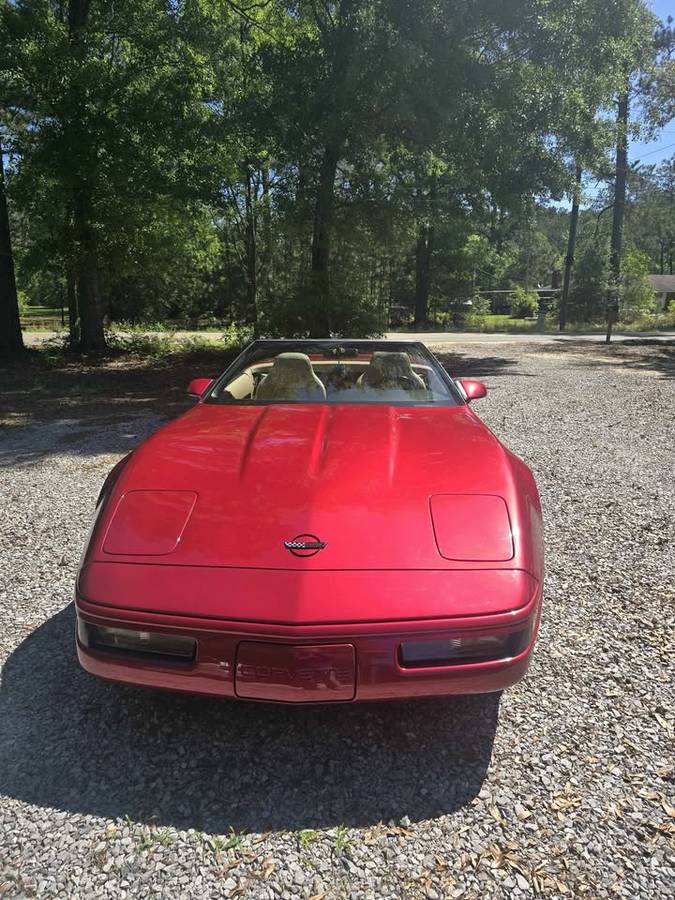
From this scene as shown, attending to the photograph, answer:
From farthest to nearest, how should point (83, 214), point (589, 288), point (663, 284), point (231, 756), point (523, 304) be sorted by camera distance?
point (663, 284), point (523, 304), point (589, 288), point (83, 214), point (231, 756)

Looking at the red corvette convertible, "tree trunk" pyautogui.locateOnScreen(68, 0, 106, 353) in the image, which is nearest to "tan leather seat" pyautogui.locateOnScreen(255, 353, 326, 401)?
the red corvette convertible

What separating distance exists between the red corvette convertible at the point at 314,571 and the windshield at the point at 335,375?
782 mm

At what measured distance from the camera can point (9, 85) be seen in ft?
35.8

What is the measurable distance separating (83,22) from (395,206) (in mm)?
8184

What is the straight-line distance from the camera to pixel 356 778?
6.45ft

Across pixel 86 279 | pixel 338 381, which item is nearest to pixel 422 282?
pixel 86 279

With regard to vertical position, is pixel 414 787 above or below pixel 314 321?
below

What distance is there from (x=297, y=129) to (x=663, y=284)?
193ft

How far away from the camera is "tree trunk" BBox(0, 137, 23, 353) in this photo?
13.3 metres

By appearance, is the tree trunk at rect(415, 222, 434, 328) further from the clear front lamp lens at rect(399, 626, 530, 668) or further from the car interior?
the clear front lamp lens at rect(399, 626, 530, 668)

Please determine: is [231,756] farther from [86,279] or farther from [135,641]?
[86,279]

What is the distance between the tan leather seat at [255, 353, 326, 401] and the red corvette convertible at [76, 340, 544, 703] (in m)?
0.79

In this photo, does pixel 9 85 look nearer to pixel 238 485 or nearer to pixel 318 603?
pixel 238 485

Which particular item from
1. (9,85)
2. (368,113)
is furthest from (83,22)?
(368,113)
